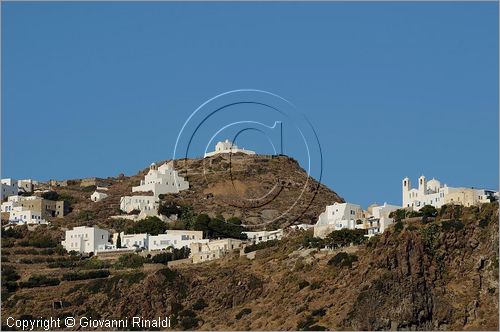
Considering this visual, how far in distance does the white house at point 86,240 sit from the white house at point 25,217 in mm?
7283

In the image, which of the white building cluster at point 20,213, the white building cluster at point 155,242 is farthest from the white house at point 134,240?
the white building cluster at point 20,213

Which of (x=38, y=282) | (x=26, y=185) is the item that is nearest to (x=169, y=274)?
(x=38, y=282)

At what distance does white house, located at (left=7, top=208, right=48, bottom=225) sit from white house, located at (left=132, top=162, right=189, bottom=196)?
10.3m

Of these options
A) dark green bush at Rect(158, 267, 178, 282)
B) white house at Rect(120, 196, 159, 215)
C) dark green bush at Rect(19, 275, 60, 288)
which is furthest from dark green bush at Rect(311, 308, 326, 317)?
white house at Rect(120, 196, 159, 215)

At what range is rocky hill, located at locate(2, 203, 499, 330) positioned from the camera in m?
82.4

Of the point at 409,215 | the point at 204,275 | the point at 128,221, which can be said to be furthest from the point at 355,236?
the point at 128,221

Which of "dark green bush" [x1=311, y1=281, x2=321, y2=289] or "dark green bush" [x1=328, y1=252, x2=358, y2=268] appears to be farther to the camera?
"dark green bush" [x1=328, y1=252, x2=358, y2=268]

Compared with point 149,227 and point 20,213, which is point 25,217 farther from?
point 149,227

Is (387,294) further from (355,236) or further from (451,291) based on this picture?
(355,236)

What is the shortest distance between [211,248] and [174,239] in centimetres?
479

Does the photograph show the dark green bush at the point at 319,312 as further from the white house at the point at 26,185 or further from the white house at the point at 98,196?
the white house at the point at 26,185

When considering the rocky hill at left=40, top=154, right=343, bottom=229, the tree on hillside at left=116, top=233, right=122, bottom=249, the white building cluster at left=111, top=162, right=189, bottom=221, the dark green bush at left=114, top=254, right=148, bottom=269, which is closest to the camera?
the dark green bush at left=114, top=254, right=148, bottom=269

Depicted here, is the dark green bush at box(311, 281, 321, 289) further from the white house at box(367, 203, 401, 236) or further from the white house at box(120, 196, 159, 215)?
the white house at box(120, 196, 159, 215)

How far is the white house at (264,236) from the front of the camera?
4058 inches
